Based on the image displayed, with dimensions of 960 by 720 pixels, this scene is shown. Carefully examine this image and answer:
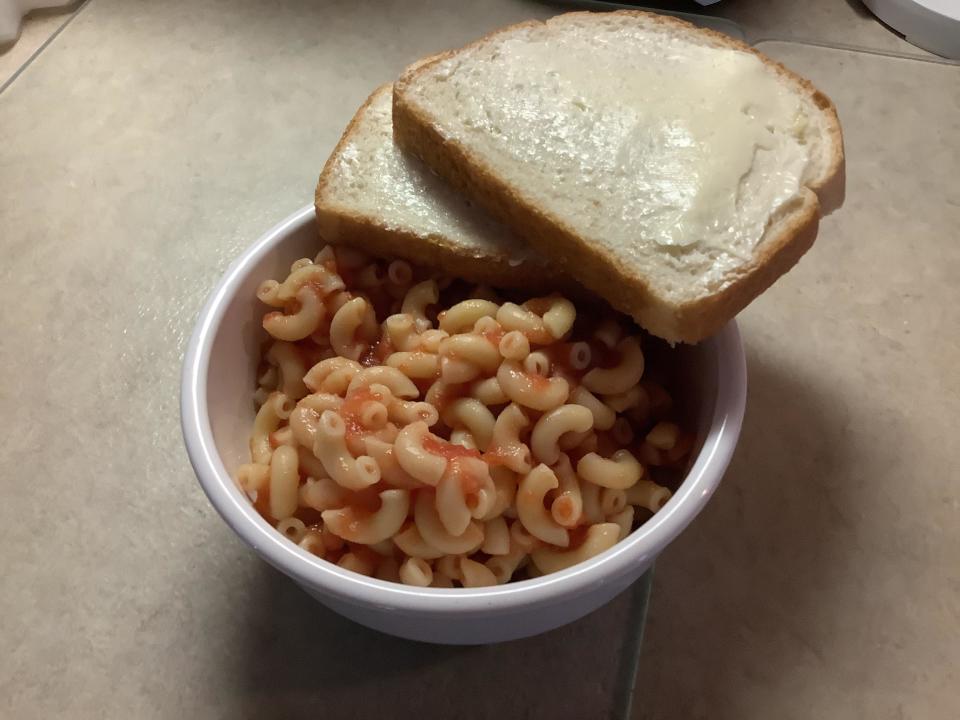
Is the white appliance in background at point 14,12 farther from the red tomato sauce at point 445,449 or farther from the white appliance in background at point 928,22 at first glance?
the white appliance in background at point 928,22

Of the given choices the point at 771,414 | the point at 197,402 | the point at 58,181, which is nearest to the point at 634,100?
the point at 771,414

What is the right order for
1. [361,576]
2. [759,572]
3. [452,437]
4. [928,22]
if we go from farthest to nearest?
[928,22] < [759,572] < [452,437] < [361,576]

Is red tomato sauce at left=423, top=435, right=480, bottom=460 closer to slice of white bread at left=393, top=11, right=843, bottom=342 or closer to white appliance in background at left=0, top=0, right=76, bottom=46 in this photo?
slice of white bread at left=393, top=11, right=843, bottom=342

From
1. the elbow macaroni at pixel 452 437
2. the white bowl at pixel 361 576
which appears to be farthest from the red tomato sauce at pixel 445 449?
the white bowl at pixel 361 576

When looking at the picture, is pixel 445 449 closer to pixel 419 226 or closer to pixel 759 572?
pixel 419 226

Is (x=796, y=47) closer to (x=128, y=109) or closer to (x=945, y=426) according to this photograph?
(x=945, y=426)

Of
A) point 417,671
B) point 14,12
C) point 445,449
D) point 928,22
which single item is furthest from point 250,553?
point 928,22
